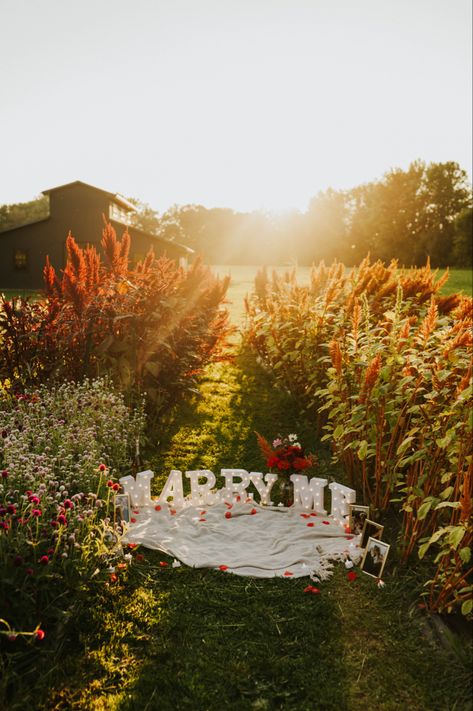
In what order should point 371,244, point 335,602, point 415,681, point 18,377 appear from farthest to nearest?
point 371,244, point 18,377, point 335,602, point 415,681

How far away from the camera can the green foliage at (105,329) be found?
20.0ft

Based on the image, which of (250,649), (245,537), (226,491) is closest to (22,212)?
(226,491)

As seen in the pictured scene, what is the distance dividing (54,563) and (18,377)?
11.7ft

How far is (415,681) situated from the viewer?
9.21ft

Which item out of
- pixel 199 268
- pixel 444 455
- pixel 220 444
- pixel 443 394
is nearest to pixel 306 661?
pixel 444 455

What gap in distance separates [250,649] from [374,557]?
45.3 inches

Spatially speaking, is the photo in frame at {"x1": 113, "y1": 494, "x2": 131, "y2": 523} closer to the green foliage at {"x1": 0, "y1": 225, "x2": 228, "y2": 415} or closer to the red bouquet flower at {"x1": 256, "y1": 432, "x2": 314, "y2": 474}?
the red bouquet flower at {"x1": 256, "y1": 432, "x2": 314, "y2": 474}

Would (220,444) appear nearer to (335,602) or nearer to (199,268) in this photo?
(199,268)

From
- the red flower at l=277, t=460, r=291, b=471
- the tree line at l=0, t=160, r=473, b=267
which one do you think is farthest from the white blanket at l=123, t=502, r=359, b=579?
the tree line at l=0, t=160, r=473, b=267

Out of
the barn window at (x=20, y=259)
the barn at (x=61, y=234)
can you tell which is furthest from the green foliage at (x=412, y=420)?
the barn window at (x=20, y=259)

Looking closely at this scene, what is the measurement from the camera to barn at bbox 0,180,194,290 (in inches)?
1116

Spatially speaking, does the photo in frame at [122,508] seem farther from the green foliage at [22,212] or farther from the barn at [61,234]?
the green foliage at [22,212]

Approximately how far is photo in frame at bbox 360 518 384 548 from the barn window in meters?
29.0

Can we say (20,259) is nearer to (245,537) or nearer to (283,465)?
(283,465)
